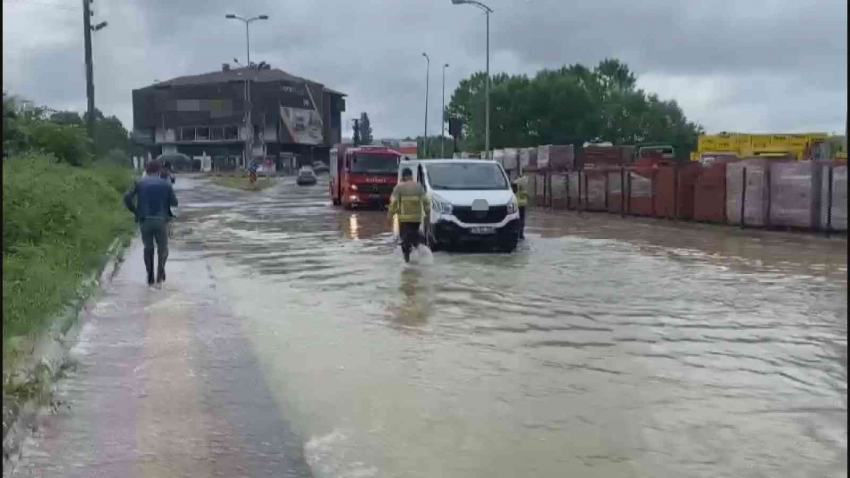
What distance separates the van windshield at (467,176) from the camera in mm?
18141

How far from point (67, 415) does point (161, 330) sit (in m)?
3.24

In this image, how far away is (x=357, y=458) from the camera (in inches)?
225

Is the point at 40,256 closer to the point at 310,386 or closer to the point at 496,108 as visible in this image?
the point at 310,386

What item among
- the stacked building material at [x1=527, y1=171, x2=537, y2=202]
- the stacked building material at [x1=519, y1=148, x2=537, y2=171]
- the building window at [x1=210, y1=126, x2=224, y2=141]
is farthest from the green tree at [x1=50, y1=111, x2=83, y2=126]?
the building window at [x1=210, y1=126, x2=224, y2=141]

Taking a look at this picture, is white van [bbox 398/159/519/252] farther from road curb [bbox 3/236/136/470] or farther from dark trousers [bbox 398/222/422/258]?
road curb [bbox 3/236/136/470]

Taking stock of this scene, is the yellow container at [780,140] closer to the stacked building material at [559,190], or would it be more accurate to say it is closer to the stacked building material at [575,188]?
the stacked building material at [559,190]

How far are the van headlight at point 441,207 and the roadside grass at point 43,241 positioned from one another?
5.83 m

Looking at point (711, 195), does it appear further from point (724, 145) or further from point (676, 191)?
point (724, 145)

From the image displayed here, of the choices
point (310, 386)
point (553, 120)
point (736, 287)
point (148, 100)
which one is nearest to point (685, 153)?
point (553, 120)

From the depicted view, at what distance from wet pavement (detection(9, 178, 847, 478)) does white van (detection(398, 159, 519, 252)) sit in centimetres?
180

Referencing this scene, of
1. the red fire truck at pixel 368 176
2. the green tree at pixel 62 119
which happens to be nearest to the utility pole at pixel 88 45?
the green tree at pixel 62 119

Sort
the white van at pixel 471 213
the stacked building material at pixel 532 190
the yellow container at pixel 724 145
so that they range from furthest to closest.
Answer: the yellow container at pixel 724 145, the stacked building material at pixel 532 190, the white van at pixel 471 213

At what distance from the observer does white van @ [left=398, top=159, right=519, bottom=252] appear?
17.2 metres

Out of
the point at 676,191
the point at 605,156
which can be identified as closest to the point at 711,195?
→ the point at 676,191
